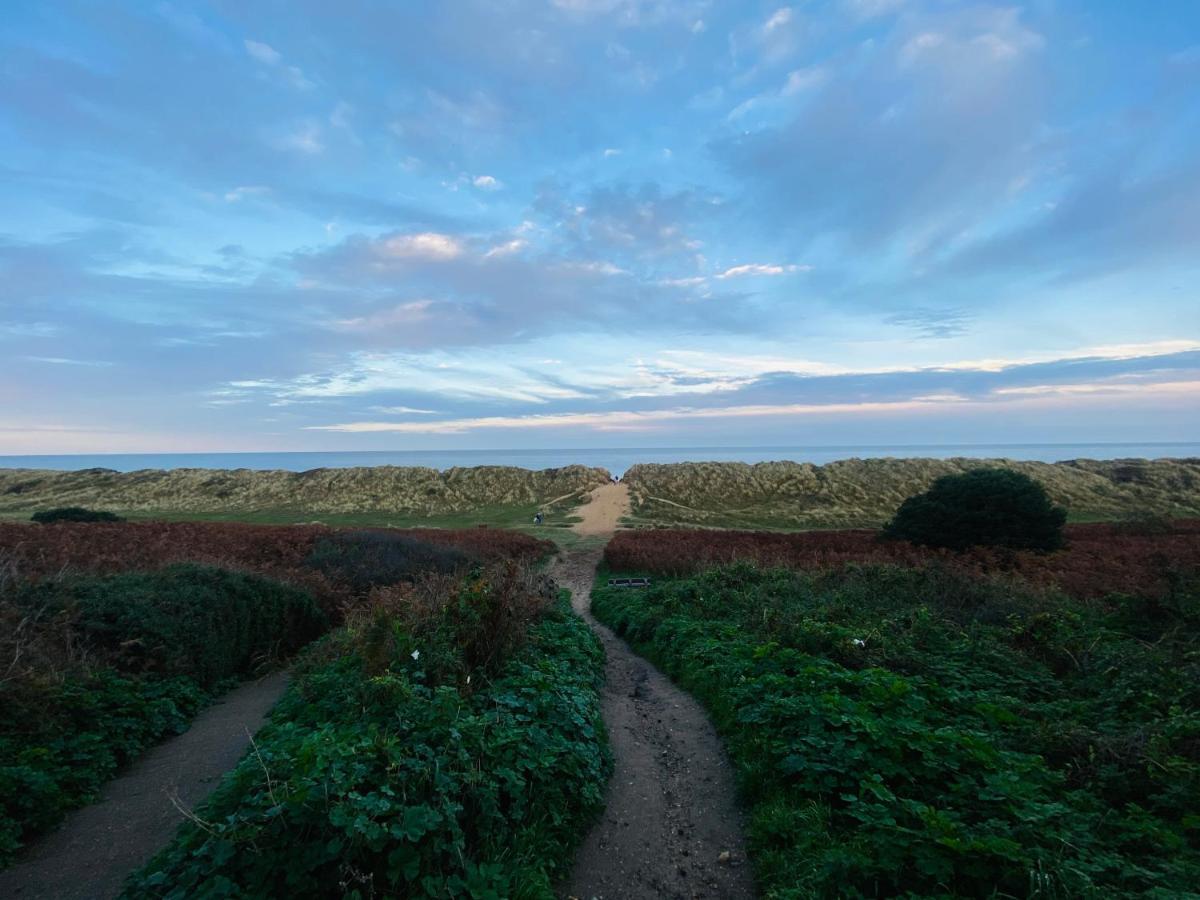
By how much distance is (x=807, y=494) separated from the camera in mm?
49250

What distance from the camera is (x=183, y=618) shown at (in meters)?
9.27

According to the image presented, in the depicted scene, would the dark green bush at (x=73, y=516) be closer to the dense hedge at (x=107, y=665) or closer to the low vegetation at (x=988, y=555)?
the dense hedge at (x=107, y=665)

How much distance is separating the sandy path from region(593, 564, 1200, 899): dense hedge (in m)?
24.2

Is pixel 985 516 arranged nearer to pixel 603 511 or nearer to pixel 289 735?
pixel 289 735

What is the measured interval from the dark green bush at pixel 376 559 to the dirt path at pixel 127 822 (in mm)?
7008

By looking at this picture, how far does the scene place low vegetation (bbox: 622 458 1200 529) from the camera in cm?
3922

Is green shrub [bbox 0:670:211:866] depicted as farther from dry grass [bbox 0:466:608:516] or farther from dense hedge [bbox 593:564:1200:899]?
dry grass [bbox 0:466:608:516]

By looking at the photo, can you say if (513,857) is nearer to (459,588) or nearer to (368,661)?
(368,661)

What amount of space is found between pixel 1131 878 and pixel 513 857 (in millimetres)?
4061

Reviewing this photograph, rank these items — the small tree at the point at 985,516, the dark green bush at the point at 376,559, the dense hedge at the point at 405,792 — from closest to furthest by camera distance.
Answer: the dense hedge at the point at 405,792 → the dark green bush at the point at 376,559 → the small tree at the point at 985,516

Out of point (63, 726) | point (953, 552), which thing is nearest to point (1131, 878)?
point (63, 726)

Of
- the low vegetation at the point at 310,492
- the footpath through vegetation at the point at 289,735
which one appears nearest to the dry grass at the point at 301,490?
the low vegetation at the point at 310,492

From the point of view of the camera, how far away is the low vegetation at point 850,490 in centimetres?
3922

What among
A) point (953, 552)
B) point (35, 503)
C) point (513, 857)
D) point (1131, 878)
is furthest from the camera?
point (35, 503)
